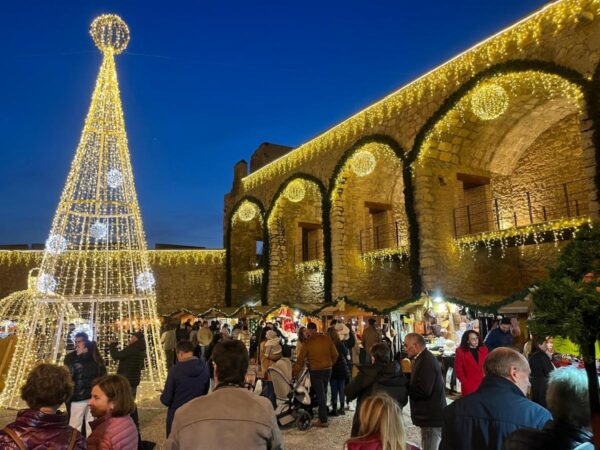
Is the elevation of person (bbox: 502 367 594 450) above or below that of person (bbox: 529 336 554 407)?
above

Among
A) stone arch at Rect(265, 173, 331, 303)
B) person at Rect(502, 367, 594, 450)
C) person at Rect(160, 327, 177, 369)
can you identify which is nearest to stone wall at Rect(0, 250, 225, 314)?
stone arch at Rect(265, 173, 331, 303)

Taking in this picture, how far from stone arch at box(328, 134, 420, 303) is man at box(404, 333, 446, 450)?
8.73 meters

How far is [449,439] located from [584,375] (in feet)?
2.41

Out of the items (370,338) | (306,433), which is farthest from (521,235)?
(306,433)

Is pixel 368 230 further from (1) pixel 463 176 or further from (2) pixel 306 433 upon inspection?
(2) pixel 306 433

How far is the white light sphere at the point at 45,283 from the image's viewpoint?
6986 mm

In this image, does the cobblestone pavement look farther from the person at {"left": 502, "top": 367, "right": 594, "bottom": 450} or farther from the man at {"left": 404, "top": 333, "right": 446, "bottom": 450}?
the person at {"left": 502, "top": 367, "right": 594, "bottom": 450}

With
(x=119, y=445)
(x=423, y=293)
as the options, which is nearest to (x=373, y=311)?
(x=423, y=293)

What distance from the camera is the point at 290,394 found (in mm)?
5676

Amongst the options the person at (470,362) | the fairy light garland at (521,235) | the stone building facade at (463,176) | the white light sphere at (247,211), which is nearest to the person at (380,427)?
the person at (470,362)

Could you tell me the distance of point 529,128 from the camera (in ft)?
39.8

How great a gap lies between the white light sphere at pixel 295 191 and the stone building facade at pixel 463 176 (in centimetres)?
7

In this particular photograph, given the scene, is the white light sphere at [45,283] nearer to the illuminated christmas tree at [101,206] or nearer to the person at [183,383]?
the illuminated christmas tree at [101,206]

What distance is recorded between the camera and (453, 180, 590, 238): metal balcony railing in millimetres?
11594
